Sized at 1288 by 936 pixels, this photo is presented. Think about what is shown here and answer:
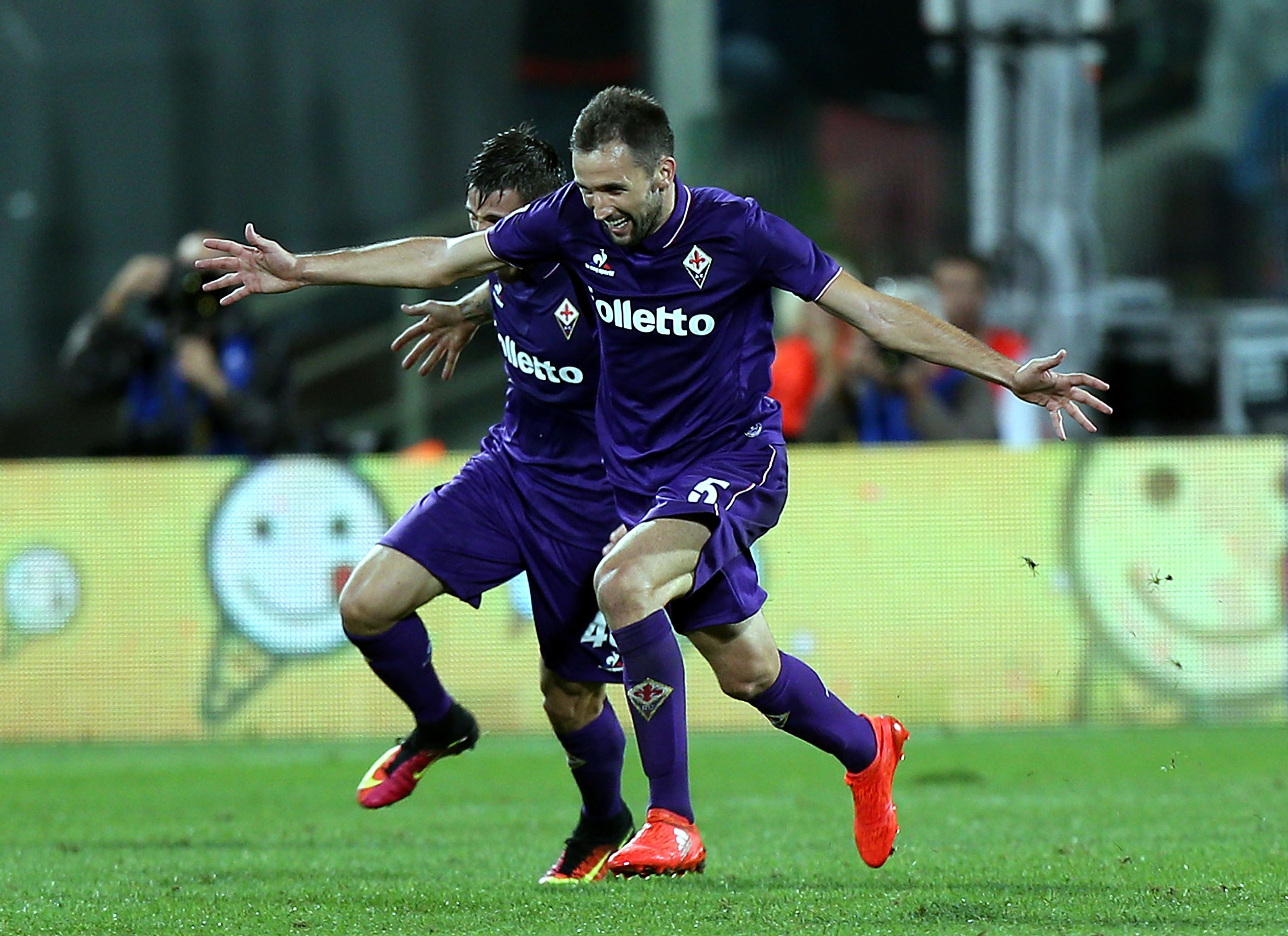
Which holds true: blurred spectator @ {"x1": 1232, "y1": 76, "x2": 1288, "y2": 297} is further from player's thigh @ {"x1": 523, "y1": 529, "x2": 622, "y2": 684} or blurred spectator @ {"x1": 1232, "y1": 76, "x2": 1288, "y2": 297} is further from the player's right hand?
the player's right hand

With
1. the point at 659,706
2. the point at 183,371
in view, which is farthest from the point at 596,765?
the point at 183,371

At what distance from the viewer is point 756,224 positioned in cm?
546

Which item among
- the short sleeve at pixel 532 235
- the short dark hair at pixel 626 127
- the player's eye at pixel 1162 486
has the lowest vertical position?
the player's eye at pixel 1162 486

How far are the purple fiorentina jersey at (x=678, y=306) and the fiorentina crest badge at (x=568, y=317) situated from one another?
0.27 meters

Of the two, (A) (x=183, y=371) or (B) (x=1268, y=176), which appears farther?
(B) (x=1268, y=176)

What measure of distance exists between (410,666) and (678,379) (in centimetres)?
130

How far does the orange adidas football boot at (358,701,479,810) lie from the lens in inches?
245

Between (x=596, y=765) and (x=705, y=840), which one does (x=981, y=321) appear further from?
(x=596, y=765)

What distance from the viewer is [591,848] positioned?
607 centimetres

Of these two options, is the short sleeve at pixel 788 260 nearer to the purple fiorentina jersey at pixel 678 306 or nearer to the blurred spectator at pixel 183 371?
the purple fiorentina jersey at pixel 678 306

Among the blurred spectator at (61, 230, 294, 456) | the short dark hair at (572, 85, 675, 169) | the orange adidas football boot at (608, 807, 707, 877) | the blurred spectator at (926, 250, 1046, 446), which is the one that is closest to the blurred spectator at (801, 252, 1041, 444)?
the blurred spectator at (926, 250, 1046, 446)

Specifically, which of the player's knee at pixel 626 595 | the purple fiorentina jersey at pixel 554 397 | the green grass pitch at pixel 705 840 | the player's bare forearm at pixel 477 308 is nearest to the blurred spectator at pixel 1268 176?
the green grass pitch at pixel 705 840

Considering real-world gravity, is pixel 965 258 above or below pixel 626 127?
below

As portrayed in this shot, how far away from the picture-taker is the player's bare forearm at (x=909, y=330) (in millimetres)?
5312
